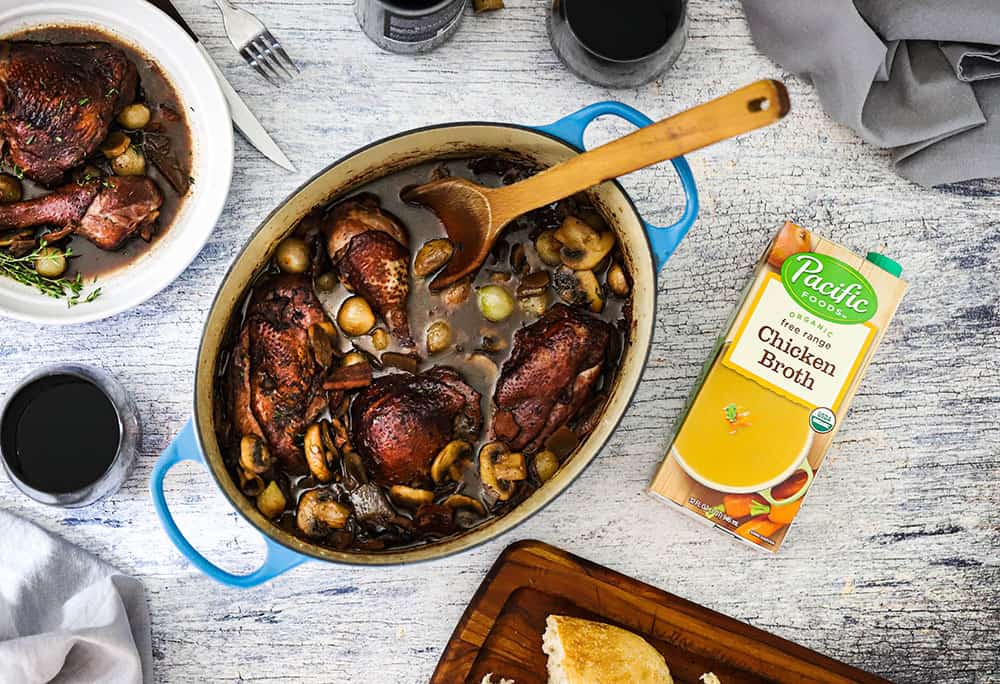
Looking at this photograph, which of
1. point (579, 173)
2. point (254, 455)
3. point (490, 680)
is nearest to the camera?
point (579, 173)

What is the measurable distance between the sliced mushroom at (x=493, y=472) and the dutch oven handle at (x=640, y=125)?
0.49 meters

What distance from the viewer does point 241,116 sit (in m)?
1.86

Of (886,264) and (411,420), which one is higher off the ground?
(886,264)

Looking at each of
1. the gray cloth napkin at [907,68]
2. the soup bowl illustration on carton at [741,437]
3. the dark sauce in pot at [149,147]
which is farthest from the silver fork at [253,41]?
the soup bowl illustration on carton at [741,437]

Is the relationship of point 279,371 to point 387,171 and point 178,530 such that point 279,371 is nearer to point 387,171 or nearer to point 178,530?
point 178,530

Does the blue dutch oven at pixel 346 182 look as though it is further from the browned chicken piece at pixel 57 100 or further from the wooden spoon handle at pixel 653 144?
the browned chicken piece at pixel 57 100

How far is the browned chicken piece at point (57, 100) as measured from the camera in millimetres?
1749

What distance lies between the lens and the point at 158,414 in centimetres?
194

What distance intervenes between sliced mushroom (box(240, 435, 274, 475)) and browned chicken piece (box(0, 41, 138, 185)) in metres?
0.67

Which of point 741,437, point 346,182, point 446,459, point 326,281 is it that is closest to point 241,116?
point 346,182

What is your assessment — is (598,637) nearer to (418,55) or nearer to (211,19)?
(418,55)

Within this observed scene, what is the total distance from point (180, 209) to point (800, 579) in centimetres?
157

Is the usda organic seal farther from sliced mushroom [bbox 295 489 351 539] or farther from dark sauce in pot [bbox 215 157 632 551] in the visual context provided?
sliced mushroom [bbox 295 489 351 539]

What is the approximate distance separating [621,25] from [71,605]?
5.44 feet
